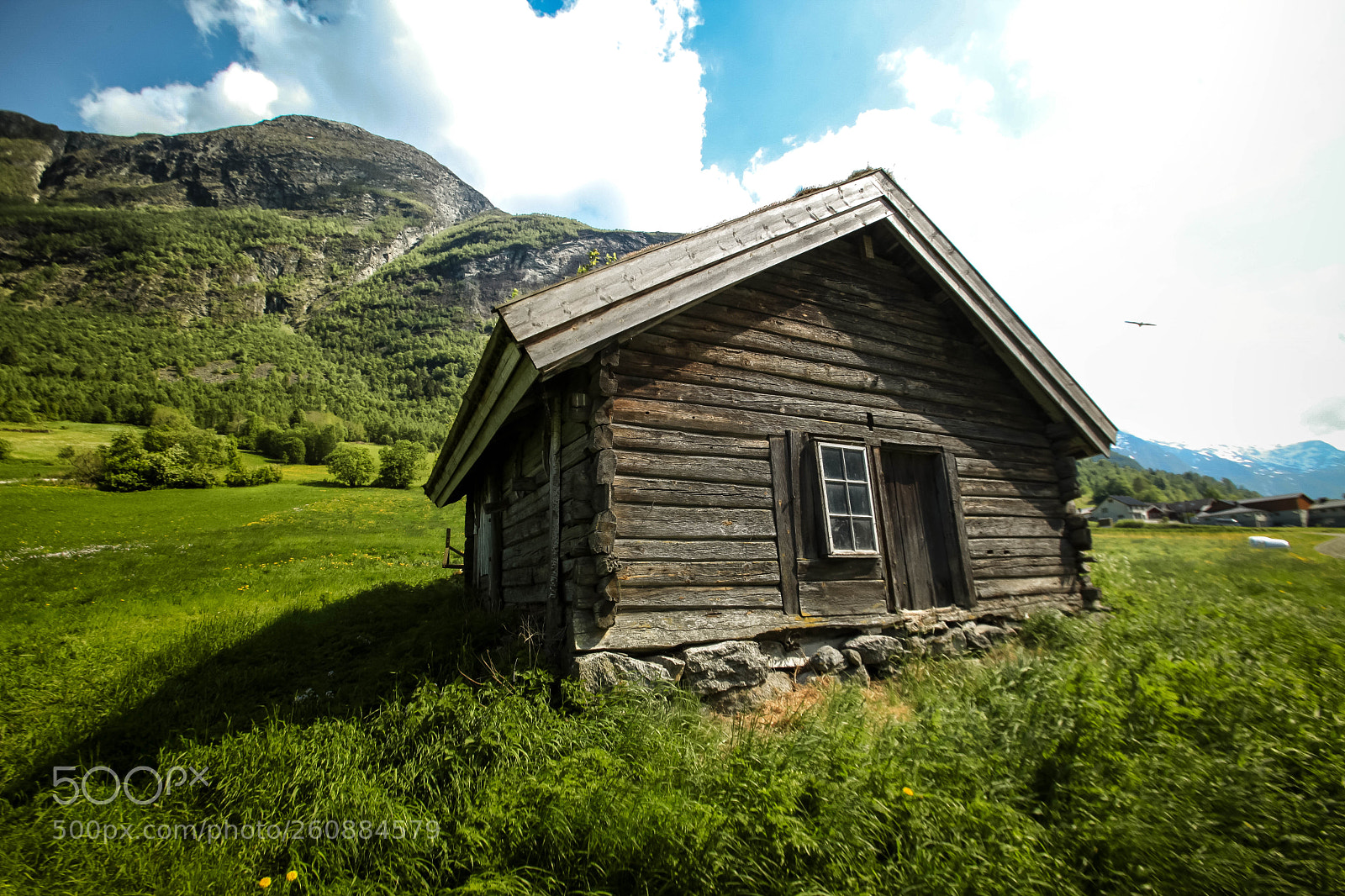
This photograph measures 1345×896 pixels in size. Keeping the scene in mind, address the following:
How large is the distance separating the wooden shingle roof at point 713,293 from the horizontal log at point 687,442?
81 cm

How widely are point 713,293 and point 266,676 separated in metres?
6.29

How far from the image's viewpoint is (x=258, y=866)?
9.41ft

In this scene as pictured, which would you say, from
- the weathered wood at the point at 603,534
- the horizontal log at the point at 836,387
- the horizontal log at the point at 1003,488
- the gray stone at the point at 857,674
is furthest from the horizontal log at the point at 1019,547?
the weathered wood at the point at 603,534

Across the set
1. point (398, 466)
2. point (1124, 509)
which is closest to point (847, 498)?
point (398, 466)

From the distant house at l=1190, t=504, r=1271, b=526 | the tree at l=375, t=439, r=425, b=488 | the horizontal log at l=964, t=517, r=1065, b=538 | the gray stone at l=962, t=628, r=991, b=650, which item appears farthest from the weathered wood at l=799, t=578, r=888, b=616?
the distant house at l=1190, t=504, r=1271, b=526

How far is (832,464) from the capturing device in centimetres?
610

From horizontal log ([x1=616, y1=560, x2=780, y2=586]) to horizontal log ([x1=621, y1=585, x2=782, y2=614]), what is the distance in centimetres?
3

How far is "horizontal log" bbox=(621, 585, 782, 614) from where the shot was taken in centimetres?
470

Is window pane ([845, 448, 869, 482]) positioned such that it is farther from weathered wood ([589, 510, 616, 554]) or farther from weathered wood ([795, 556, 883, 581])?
weathered wood ([589, 510, 616, 554])

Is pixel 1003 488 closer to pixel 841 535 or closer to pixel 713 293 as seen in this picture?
pixel 841 535

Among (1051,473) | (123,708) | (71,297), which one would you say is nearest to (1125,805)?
(1051,473)

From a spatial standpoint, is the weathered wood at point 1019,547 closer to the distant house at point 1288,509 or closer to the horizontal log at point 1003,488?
the horizontal log at point 1003,488

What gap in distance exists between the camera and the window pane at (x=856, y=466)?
6176mm

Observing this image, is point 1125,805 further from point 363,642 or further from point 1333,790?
point 363,642
